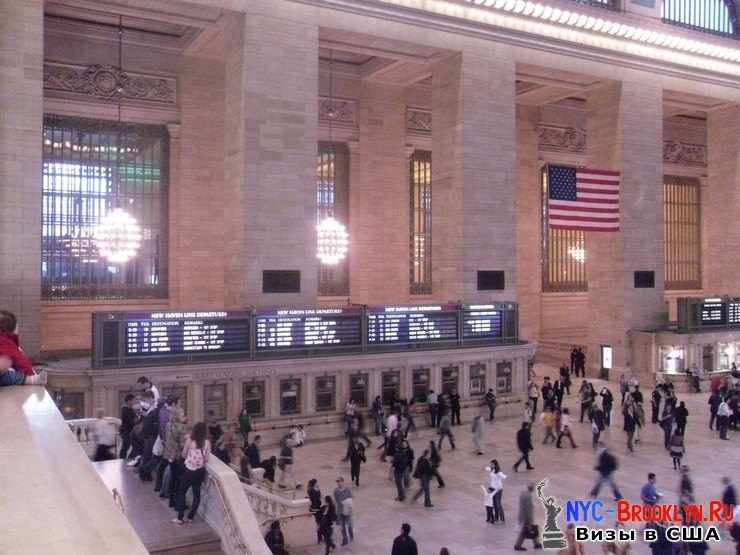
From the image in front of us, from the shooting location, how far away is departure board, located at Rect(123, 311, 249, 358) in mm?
13453

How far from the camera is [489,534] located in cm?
991

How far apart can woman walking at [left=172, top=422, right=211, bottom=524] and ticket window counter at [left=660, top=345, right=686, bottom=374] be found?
1769cm

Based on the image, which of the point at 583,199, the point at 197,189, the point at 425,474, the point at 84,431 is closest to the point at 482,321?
the point at 583,199

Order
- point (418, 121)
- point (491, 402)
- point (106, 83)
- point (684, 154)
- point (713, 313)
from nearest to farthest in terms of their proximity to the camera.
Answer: point (491, 402) → point (106, 83) → point (713, 313) → point (418, 121) → point (684, 154)

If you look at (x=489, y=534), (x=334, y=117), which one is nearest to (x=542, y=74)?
(x=334, y=117)

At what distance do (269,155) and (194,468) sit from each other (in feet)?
33.4

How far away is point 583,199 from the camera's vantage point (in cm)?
1939

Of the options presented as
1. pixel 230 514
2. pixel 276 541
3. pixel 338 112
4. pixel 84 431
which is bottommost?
pixel 276 541

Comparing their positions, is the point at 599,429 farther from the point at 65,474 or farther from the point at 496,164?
the point at 65,474

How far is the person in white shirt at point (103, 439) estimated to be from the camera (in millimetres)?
9758

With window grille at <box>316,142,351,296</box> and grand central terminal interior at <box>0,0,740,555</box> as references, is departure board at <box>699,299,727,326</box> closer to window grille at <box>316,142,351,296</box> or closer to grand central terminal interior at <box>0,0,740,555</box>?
grand central terminal interior at <box>0,0,740,555</box>

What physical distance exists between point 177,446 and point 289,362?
6.93 m

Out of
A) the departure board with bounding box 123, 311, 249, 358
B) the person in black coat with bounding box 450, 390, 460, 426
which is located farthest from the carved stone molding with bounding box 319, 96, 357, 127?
the person in black coat with bounding box 450, 390, 460, 426

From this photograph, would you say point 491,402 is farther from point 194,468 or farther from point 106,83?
point 106,83
